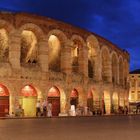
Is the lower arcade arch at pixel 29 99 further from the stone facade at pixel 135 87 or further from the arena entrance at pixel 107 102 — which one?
the stone facade at pixel 135 87

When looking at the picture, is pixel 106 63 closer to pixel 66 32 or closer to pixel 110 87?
pixel 110 87

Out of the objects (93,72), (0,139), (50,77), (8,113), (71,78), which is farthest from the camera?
(93,72)

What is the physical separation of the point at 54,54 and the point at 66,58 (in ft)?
5.42

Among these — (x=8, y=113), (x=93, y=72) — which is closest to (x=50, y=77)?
(x=8, y=113)

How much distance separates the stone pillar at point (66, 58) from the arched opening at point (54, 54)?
710 mm

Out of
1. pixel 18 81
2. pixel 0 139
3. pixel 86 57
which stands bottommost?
pixel 0 139

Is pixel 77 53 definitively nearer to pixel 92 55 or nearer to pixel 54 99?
pixel 92 55

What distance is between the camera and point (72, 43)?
124 ft

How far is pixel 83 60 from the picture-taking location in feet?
129

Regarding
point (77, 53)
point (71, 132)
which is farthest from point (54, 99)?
point (71, 132)

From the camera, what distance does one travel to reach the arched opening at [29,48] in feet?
115

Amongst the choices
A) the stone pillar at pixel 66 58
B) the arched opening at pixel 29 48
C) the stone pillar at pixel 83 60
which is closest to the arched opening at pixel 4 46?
the arched opening at pixel 29 48

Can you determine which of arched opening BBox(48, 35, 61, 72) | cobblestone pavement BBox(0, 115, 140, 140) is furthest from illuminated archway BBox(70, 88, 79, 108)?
cobblestone pavement BBox(0, 115, 140, 140)

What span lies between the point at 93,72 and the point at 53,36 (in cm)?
815
